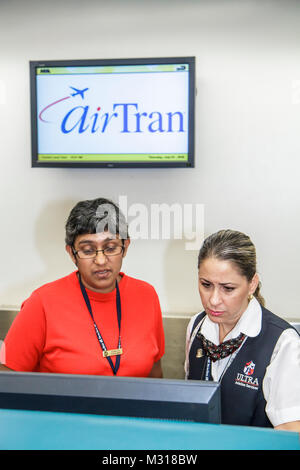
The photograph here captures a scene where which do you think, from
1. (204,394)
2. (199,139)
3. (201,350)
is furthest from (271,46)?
(204,394)

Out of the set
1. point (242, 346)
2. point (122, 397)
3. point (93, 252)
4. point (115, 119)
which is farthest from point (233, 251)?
point (115, 119)

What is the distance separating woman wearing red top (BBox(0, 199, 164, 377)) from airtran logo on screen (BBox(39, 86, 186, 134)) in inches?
41.7

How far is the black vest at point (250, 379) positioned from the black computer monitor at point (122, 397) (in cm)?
65

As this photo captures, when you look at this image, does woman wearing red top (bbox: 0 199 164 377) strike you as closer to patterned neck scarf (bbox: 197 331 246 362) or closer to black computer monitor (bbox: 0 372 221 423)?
patterned neck scarf (bbox: 197 331 246 362)

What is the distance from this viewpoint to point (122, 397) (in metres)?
0.71

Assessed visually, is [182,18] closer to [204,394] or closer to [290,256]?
[290,256]

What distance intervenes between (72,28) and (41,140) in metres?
0.67

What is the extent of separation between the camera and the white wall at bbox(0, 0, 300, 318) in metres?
2.43

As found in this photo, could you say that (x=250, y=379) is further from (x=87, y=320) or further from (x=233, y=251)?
(x=87, y=320)

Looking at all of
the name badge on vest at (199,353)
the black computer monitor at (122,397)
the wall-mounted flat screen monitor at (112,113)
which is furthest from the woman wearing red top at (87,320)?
the wall-mounted flat screen monitor at (112,113)

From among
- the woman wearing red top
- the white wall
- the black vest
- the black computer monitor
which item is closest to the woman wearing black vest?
the black vest

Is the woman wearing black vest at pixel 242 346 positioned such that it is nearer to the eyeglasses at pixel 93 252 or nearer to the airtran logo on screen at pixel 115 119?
the eyeglasses at pixel 93 252

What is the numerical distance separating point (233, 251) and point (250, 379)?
40 centimetres

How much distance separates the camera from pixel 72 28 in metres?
2.53
